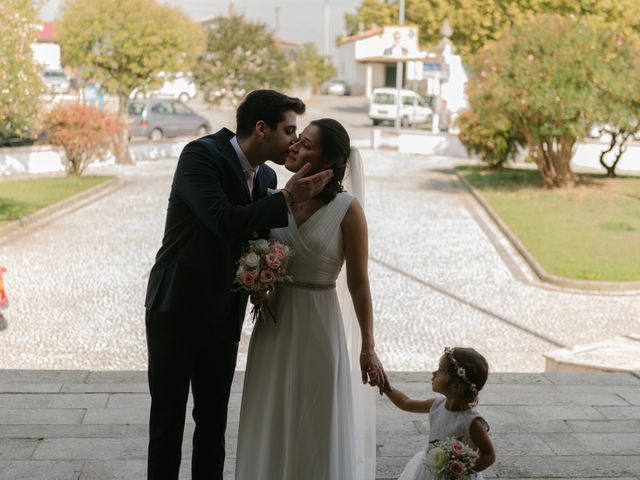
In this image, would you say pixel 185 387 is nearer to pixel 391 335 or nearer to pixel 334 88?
pixel 391 335

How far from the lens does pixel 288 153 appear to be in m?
3.98

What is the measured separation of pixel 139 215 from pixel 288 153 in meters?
16.0

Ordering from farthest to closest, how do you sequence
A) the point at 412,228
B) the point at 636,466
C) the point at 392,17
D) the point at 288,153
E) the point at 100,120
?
the point at 392,17, the point at 100,120, the point at 412,228, the point at 636,466, the point at 288,153

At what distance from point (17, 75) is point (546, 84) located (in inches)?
423

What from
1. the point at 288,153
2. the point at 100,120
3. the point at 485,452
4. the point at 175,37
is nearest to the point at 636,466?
the point at 485,452

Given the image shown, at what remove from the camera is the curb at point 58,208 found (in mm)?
17109

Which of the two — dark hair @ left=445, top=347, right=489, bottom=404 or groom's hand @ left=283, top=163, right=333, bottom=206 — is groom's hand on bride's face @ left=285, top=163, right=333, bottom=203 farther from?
dark hair @ left=445, top=347, right=489, bottom=404

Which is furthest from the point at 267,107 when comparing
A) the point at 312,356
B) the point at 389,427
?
the point at 389,427

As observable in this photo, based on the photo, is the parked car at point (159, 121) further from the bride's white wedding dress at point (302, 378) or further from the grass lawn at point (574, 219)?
the bride's white wedding dress at point (302, 378)

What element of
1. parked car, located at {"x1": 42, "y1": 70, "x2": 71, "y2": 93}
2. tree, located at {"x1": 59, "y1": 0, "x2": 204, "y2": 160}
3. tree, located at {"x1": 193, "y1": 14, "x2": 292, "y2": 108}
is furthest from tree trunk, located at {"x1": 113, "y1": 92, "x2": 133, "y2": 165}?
parked car, located at {"x1": 42, "y1": 70, "x2": 71, "y2": 93}

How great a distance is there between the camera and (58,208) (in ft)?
65.7

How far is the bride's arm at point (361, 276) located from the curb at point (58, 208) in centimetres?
1294

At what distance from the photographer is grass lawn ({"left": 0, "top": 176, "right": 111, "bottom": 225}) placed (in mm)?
19078

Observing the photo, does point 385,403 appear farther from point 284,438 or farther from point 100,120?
point 100,120
